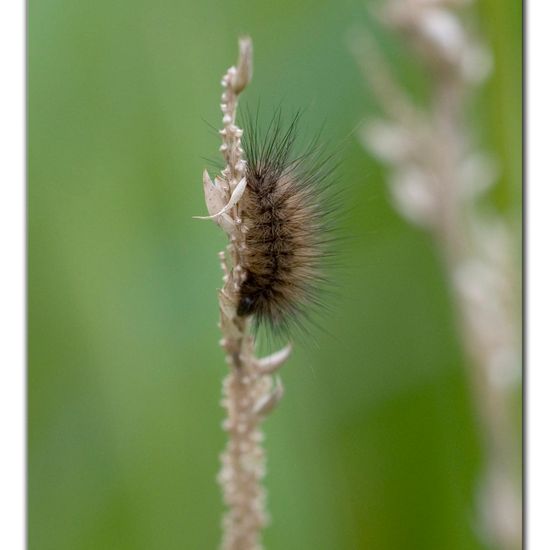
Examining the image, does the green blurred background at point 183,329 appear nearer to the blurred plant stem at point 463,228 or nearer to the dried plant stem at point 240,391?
the blurred plant stem at point 463,228

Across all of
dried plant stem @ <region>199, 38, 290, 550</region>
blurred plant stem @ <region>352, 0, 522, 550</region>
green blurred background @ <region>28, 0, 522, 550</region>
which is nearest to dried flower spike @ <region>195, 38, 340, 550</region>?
dried plant stem @ <region>199, 38, 290, 550</region>

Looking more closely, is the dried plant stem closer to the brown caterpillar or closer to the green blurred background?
the brown caterpillar

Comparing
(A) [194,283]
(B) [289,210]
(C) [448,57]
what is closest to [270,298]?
(B) [289,210]

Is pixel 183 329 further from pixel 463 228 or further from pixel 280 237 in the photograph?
pixel 280 237

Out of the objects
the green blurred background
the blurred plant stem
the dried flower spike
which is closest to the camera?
the dried flower spike

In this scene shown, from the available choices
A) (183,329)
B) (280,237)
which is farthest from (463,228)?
(183,329)
